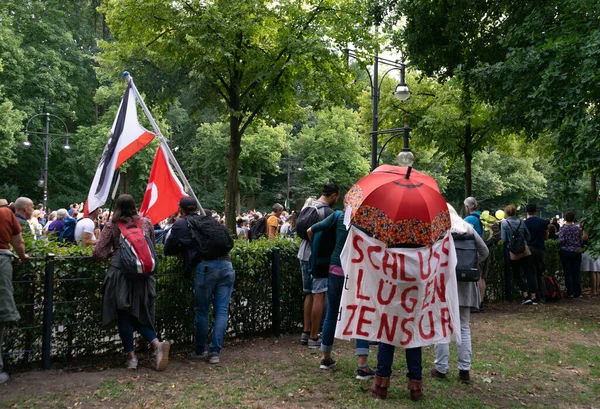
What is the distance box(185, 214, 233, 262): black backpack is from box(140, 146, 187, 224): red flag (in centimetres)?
67

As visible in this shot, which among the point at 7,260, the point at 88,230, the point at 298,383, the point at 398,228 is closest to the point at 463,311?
the point at 398,228

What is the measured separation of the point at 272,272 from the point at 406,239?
3.15 metres

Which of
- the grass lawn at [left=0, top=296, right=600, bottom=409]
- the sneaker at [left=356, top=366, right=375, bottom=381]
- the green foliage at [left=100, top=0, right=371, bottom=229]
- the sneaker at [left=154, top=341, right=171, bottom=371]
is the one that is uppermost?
the green foliage at [left=100, top=0, right=371, bottom=229]

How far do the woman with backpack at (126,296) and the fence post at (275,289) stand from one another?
2.00 m

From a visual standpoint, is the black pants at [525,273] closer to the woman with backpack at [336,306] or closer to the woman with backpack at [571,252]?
the woman with backpack at [571,252]

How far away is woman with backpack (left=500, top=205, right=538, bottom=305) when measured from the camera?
37.3 ft

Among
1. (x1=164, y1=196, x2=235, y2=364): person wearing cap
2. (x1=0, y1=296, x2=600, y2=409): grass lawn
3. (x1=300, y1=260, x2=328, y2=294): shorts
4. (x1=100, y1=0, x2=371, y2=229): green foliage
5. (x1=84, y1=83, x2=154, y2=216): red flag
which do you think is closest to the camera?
(x1=0, y1=296, x2=600, y2=409): grass lawn

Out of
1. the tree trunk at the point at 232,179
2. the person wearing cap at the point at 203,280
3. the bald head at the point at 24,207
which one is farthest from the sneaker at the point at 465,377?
the tree trunk at the point at 232,179

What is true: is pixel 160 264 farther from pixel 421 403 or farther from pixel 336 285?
pixel 421 403

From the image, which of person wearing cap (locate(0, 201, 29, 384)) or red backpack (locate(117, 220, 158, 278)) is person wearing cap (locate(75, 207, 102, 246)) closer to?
red backpack (locate(117, 220, 158, 278))

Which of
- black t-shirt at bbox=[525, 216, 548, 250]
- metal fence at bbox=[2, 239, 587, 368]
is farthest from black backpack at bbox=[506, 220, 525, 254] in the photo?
metal fence at bbox=[2, 239, 587, 368]

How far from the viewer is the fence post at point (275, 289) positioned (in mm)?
7742

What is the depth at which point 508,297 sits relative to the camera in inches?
481

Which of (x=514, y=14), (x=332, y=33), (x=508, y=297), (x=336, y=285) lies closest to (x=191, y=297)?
(x=336, y=285)
